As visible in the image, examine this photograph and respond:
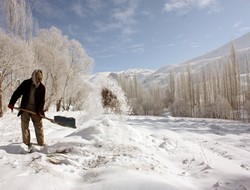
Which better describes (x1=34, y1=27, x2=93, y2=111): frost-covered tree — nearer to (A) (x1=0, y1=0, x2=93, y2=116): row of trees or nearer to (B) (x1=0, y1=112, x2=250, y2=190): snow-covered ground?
(A) (x1=0, y1=0, x2=93, y2=116): row of trees

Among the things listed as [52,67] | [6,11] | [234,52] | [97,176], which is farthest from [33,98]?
[234,52]

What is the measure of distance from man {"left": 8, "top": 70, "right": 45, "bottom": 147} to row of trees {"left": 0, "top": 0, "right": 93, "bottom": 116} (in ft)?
31.3

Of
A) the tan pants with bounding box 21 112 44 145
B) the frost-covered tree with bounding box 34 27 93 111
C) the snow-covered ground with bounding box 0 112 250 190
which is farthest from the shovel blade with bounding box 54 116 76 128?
the frost-covered tree with bounding box 34 27 93 111

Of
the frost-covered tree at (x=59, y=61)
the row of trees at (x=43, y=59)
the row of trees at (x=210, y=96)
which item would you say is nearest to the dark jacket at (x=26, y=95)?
the row of trees at (x=43, y=59)

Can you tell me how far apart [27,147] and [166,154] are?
3312 mm

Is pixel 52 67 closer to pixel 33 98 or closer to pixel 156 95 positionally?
pixel 33 98

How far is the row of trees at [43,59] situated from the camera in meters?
15.8

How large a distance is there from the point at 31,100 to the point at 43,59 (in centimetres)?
1913

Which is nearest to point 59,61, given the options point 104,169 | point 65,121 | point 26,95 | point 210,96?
point 65,121

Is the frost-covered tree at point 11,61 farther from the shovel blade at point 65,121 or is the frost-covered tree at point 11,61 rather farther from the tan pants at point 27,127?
the tan pants at point 27,127

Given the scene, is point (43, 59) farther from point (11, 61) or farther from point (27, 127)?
point (27, 127)

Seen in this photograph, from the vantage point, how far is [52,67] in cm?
2323

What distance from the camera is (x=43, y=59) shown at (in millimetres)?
22578

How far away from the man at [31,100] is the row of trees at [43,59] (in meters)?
9.53
